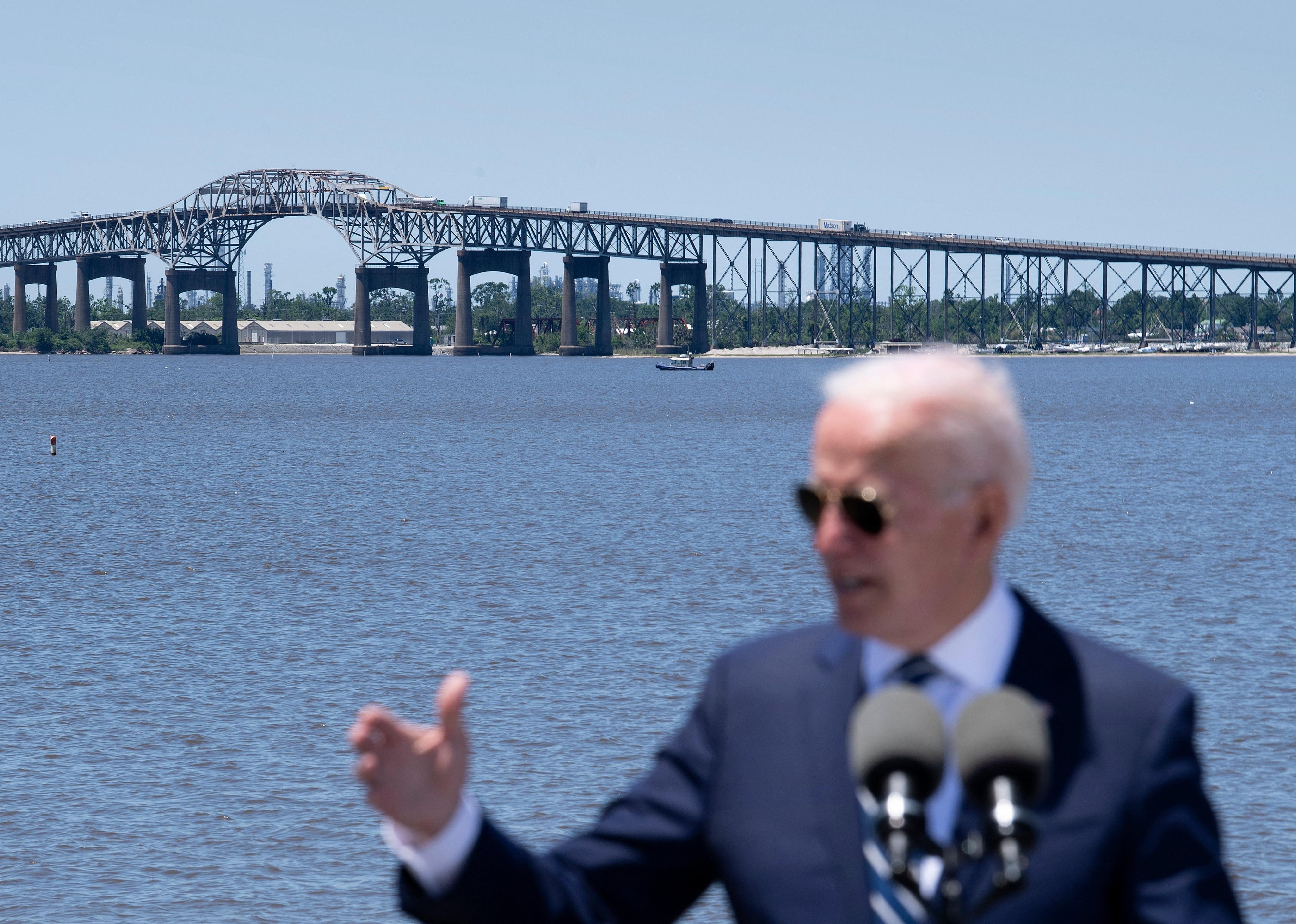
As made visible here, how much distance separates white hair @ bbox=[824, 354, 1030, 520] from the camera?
303 cm

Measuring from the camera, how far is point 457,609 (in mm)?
34219

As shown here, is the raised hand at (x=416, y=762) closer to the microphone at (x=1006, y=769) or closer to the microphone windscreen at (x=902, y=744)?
the microphone windscreen at (x=902, y=744)

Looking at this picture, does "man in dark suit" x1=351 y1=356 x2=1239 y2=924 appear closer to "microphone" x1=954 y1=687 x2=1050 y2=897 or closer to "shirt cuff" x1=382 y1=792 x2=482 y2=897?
"shirt cuff" x1=382 y1=792 x2=482 y2=897

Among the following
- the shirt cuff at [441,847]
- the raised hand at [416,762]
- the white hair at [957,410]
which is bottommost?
the shirt cuff at [441,847]

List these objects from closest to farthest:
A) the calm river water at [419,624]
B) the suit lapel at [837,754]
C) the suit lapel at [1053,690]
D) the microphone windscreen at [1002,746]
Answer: the microphone windscreen at [1002,746]
the suit lapel at [1053,690]
the suit lapel at [837,754]
the calm river water at [419,624]

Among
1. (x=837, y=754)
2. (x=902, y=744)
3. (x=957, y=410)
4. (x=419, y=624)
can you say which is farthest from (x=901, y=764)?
(x=419, y=624)

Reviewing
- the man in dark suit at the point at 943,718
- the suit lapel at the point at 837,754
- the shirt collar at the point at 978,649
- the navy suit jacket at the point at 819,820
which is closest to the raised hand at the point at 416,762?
the man in dark suit at the point at 943,718

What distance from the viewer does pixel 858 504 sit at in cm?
298

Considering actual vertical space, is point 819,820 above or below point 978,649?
below

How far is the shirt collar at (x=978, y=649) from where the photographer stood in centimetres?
314

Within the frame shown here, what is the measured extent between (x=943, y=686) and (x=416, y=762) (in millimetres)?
913

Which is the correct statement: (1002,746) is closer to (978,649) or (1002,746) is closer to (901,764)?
(901,764)

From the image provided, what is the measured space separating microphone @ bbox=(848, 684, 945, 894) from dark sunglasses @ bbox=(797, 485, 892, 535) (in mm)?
321

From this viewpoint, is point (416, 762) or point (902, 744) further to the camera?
point (416, 762)
